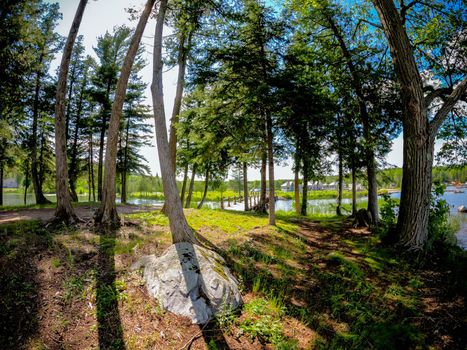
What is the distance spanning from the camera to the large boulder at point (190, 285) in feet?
11.0

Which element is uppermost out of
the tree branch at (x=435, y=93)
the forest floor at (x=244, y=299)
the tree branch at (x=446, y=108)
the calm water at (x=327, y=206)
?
the tree branch at (x=435, y=93)

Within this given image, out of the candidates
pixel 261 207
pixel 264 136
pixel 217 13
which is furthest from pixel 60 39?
pixel 261 207

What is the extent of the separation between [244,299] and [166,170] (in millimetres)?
3083

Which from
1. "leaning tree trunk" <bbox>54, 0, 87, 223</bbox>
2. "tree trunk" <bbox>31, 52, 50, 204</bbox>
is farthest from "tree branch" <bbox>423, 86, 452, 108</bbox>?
"tree trunk" <bbox>31, 52, 50, 204</bbox>

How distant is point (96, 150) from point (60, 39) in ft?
26.3

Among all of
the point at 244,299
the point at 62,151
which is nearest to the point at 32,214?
the point at 62,151

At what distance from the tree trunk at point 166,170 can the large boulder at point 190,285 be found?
740mm

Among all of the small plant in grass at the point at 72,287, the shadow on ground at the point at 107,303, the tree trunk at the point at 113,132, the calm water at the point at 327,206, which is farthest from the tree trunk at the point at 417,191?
the tree trunk at the point at 113,132

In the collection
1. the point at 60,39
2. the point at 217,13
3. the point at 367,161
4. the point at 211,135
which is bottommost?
the point at 367,161

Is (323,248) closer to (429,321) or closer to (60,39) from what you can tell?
(429,321)

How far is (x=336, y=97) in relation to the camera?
30.0 feet

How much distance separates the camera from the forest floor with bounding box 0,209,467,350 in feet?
9.27

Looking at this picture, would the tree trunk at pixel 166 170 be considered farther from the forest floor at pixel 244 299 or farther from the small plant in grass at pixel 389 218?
the small plant in grass at pixel 389 218

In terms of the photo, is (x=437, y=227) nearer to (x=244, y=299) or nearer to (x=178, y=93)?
(x=244, y=299)
